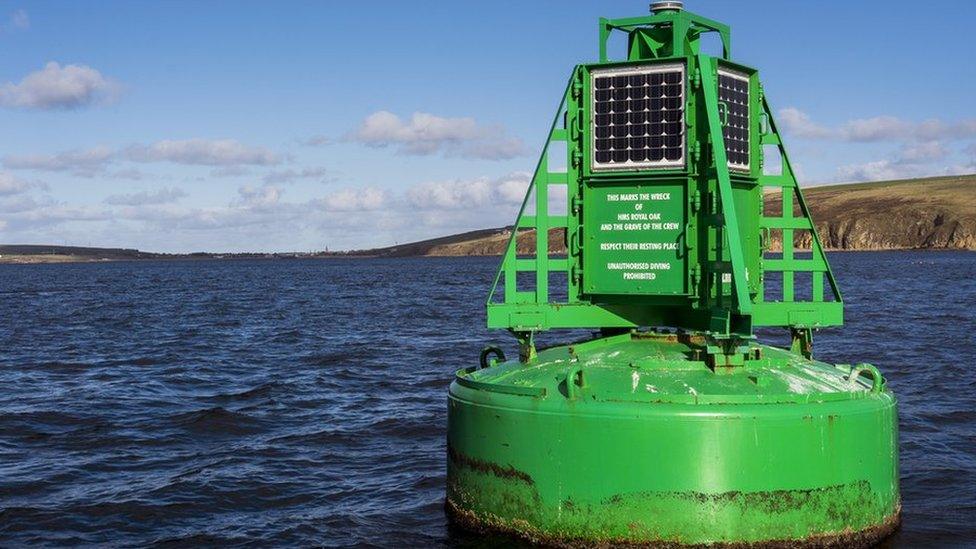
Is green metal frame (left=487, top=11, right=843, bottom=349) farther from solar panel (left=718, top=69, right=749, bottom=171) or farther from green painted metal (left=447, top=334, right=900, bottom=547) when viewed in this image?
green painted metal (left=447, top=334, right=900, bottom=547)

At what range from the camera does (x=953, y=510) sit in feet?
47.2

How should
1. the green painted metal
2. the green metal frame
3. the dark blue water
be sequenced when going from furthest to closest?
the dark blue water, the green metal frame, the green painted metal

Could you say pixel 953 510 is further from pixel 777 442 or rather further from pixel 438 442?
pixel 438 442

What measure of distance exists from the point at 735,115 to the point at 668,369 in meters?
3.38

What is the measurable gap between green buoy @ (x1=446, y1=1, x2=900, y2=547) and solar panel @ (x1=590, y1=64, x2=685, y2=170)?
0.6 inches

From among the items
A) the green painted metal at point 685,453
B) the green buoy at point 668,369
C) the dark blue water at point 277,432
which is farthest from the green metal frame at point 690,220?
the dark blue water at point 277,432

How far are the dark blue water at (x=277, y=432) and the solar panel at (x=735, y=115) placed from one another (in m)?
4.45

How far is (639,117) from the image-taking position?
13.1 metres

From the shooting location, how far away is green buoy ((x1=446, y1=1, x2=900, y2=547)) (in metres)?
10.8

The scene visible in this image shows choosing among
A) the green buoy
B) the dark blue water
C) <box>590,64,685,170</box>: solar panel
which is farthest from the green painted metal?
<box>590,64,685,170</box>: solar panel

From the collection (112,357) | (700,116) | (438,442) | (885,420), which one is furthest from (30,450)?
(112,357)

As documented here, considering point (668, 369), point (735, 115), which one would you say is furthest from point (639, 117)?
point (668, 369)

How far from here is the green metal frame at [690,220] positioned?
502 inches

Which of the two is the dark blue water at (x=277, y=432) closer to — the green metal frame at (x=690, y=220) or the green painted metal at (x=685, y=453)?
the green painted metal at (x=685, y=453)
